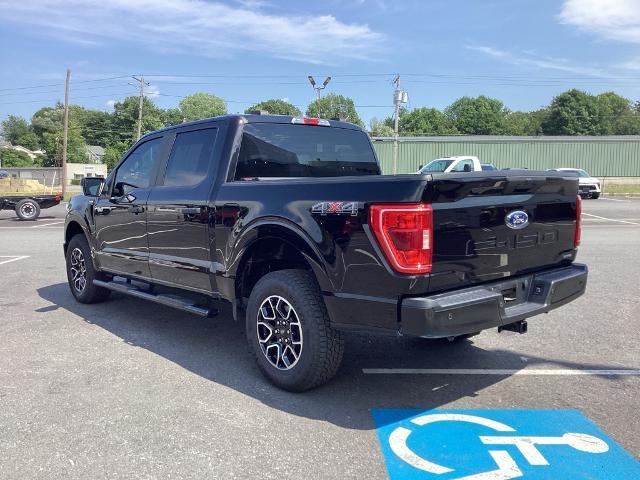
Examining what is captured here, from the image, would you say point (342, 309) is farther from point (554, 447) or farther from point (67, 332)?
point (67, 332)

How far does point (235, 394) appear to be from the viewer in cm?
396

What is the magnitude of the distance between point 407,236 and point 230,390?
5.93ft

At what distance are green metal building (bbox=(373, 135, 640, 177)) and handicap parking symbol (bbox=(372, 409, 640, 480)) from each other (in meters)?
39.3

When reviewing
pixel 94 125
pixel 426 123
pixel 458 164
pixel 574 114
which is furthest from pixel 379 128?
pixel 458 164

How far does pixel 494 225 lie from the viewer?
3.51m

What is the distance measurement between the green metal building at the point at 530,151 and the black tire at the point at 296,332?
3887 cm

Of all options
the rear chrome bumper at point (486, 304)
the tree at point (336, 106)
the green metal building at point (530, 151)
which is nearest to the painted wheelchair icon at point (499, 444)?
the rear chrome bumper at point (486, 304)

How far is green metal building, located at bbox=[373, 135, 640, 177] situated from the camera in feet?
141

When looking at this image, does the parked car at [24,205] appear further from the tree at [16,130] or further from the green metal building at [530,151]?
the tree at [16,130]

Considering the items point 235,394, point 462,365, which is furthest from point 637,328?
point 235,394

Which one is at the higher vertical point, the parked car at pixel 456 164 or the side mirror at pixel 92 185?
the parked car at pixel 456 164

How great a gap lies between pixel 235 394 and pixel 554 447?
208 cm

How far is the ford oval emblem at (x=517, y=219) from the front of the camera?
3.58 meters

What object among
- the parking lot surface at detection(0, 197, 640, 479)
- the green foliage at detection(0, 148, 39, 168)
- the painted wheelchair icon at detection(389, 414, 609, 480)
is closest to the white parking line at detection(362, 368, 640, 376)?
the parking lot surface at detection(0, 197, 640, 479)
